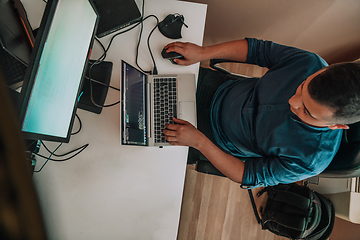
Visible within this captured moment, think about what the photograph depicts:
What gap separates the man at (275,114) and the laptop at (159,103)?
0.06 metres

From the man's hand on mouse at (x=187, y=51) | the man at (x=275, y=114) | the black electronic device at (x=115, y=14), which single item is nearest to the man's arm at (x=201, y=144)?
the man at (x=275, y=114)

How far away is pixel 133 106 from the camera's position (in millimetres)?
860

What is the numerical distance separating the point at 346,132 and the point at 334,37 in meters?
0.84

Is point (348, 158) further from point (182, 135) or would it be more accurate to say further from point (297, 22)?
point (297, 22)

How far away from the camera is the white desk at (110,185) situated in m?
0.88

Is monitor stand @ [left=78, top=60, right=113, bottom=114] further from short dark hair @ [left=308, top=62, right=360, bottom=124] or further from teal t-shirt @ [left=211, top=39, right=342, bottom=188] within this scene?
short dark hair @ [left=308, top=62, right=360, bottom=124]

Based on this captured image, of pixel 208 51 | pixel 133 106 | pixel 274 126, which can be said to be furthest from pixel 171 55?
pixel 274 126

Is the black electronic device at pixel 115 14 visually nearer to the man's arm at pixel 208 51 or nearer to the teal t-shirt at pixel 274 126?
the man's arm at pixel 208 51

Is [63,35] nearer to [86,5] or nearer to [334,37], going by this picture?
[86,5]

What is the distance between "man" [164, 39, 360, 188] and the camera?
0.60 meters

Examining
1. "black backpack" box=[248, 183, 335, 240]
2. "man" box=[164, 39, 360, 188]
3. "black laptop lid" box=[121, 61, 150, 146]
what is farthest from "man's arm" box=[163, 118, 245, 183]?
"black backpack" box=[248, 183, 335, 240]

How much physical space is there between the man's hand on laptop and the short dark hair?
468 millimetres

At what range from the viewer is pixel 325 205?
141 centimetres

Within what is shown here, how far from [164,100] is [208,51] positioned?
318 millimetres
